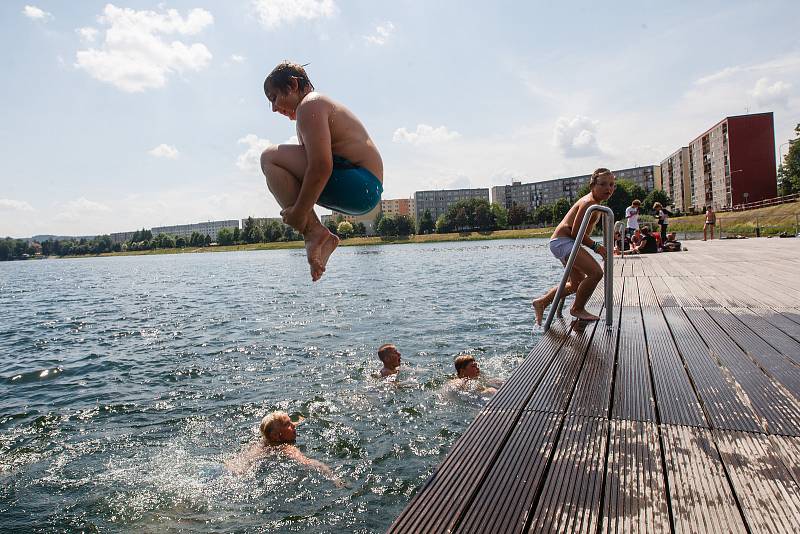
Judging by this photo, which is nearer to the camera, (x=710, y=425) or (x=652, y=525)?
(x=652, y=525)

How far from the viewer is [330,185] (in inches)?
115

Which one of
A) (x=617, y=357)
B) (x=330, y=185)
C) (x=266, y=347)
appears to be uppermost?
(x=330, y=185)

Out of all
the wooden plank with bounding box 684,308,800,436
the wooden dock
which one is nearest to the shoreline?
the wooden plank with bounding box 684,308,800,436

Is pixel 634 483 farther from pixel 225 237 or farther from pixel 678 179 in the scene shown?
pixel 225 237

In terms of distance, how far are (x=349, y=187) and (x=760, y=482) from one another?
8.28 feet

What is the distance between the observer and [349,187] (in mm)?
2922

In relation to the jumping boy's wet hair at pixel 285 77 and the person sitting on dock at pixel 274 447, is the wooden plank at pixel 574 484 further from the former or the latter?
the person sitting on dock at pixel 274 447

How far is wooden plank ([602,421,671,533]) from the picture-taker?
1823mm

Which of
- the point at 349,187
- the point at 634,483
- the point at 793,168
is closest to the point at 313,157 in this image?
the point at 349,187

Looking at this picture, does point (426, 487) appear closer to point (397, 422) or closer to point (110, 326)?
point (397, 422)

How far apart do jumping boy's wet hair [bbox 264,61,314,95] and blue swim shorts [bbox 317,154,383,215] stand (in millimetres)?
465

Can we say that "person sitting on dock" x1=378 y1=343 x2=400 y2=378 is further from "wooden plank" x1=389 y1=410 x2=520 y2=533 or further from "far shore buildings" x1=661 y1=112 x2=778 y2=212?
"far shore buildings" x1=661 y1=112 x2=778 y2=212

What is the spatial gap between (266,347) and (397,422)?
7.84 meters

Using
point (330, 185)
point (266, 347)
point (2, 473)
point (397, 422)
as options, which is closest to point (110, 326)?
point (266, 347)
